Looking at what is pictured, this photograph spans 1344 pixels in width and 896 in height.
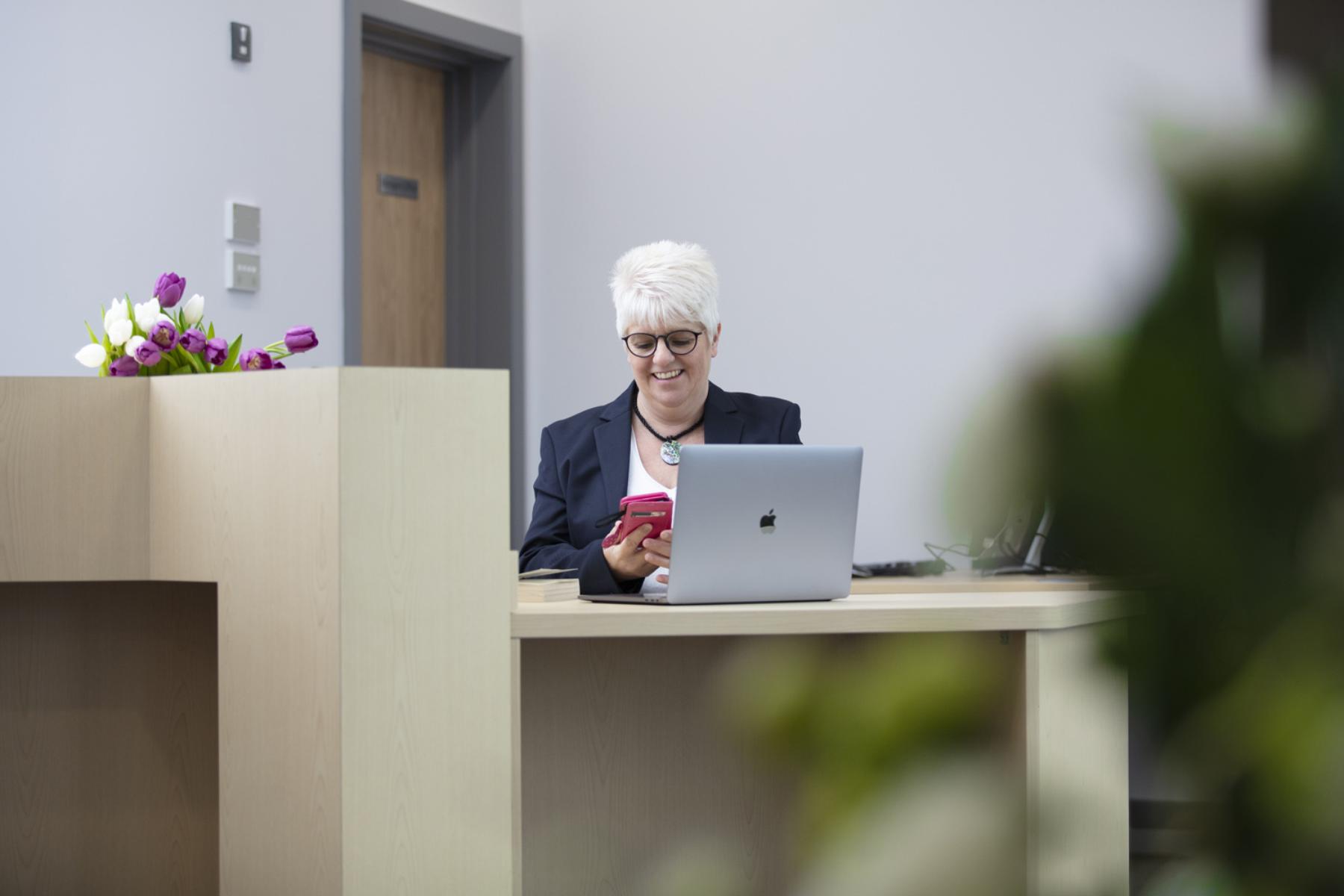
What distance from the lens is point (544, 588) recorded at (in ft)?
6.59

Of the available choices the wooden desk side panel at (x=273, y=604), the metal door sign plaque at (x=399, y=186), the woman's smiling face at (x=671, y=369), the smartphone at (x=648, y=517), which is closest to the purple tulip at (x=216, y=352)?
the wooden desk side panel at (x=273, y=604)

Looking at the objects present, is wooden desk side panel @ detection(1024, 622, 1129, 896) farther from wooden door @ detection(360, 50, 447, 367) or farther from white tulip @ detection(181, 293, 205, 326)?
wooden door @ detection(360, 50, 447, 367)

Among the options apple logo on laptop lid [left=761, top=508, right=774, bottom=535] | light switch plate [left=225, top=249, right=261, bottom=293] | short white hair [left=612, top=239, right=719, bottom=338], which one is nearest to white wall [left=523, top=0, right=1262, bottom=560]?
short white hair [left=612, top=239, right=719, bottom=338]

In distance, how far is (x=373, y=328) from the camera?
4.40 m

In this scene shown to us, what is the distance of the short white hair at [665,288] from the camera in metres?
2.53

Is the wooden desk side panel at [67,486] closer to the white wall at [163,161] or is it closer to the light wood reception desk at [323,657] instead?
the light wood reception desk at [323,657]

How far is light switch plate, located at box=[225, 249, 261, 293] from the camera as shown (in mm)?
3645

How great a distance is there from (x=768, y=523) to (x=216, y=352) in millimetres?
874

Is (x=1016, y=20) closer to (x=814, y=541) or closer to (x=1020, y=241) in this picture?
(x=1020, y=241)

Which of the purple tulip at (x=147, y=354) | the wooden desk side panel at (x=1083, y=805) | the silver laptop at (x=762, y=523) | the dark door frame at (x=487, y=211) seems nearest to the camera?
the wooden desk side panel at (x=1083, y=805)

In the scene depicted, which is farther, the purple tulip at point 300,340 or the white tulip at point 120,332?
the purple tulip at point 300,340

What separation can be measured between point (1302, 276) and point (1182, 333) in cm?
2

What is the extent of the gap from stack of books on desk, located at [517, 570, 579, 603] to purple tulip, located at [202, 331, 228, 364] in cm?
56

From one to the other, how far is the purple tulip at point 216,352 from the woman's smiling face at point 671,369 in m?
0.76
